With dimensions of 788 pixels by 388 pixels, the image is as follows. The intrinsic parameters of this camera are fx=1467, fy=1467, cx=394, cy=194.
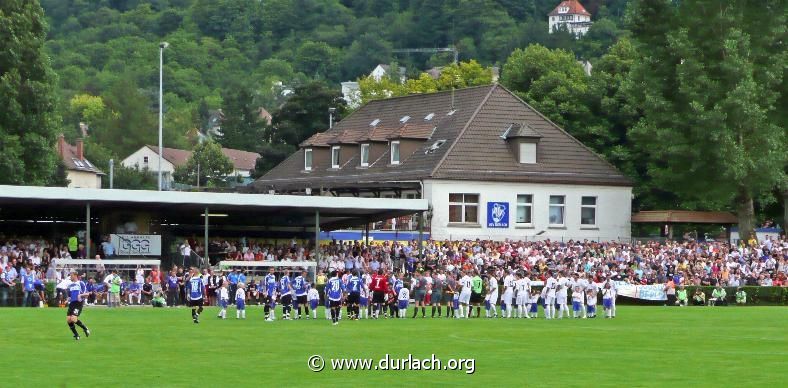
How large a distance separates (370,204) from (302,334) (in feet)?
75.2

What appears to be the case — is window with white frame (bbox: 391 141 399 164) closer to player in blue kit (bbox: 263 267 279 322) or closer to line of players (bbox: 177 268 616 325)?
line of players (bbox: 177 268 616 325)

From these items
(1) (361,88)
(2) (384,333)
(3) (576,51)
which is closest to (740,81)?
(2) (384,333)

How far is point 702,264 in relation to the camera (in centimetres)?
6253

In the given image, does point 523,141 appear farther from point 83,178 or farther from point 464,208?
point 83,178

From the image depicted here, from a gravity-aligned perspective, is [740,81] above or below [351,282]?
above

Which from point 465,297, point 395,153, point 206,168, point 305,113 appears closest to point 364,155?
point 395,153

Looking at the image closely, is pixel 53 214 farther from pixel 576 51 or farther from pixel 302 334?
pixel 576 51

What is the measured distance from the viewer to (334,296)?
43.5m

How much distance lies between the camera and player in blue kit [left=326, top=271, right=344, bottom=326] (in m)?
43.4

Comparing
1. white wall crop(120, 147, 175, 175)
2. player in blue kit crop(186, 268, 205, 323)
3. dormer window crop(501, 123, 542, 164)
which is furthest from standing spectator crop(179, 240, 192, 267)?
white wall crop(120, 147, 175, 175)

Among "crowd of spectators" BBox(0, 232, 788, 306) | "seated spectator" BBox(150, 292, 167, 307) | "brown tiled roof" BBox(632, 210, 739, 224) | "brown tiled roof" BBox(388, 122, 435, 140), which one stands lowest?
"seated spectator" BBox(150, 292, 167, 307)

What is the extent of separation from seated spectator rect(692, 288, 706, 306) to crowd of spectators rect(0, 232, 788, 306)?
785 millimetres

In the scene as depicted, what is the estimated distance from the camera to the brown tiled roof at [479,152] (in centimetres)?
7375

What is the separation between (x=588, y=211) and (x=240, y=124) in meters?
83.9
